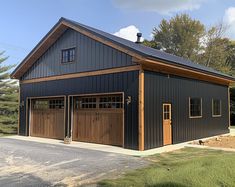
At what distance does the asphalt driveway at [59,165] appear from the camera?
6.98 meters

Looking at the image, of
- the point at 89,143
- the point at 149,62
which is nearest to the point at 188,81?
the point at 149,62

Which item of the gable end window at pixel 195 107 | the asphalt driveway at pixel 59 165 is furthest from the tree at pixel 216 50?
the asphalt driveway at pixel 59 165

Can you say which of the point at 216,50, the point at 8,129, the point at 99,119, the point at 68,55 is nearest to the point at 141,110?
the point at 99,119

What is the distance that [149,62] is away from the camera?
11.4 m

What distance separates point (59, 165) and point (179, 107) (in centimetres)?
712

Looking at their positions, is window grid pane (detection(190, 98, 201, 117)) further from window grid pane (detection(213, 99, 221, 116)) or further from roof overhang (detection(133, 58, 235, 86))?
window grid pane (detection(213, 99, 221, 116))

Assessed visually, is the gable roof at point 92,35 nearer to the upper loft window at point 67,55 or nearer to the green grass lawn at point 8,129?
the upper loft window at point 67,55

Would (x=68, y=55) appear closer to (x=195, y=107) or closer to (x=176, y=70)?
(x=176, y=70)

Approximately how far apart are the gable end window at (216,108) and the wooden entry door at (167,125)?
201 inches

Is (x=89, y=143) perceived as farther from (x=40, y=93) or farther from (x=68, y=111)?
(x=40, y=93)

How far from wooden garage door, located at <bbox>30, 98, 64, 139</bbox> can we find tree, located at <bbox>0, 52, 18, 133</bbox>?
15.2 ft

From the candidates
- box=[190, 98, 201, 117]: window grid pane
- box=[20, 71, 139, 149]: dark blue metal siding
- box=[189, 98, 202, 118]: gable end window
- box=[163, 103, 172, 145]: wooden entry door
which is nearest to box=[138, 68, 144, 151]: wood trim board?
box=[20, 71, 139, 149]: dark blue metal siding

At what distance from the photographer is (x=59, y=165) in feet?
28.5

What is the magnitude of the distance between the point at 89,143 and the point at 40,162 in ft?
15.2
